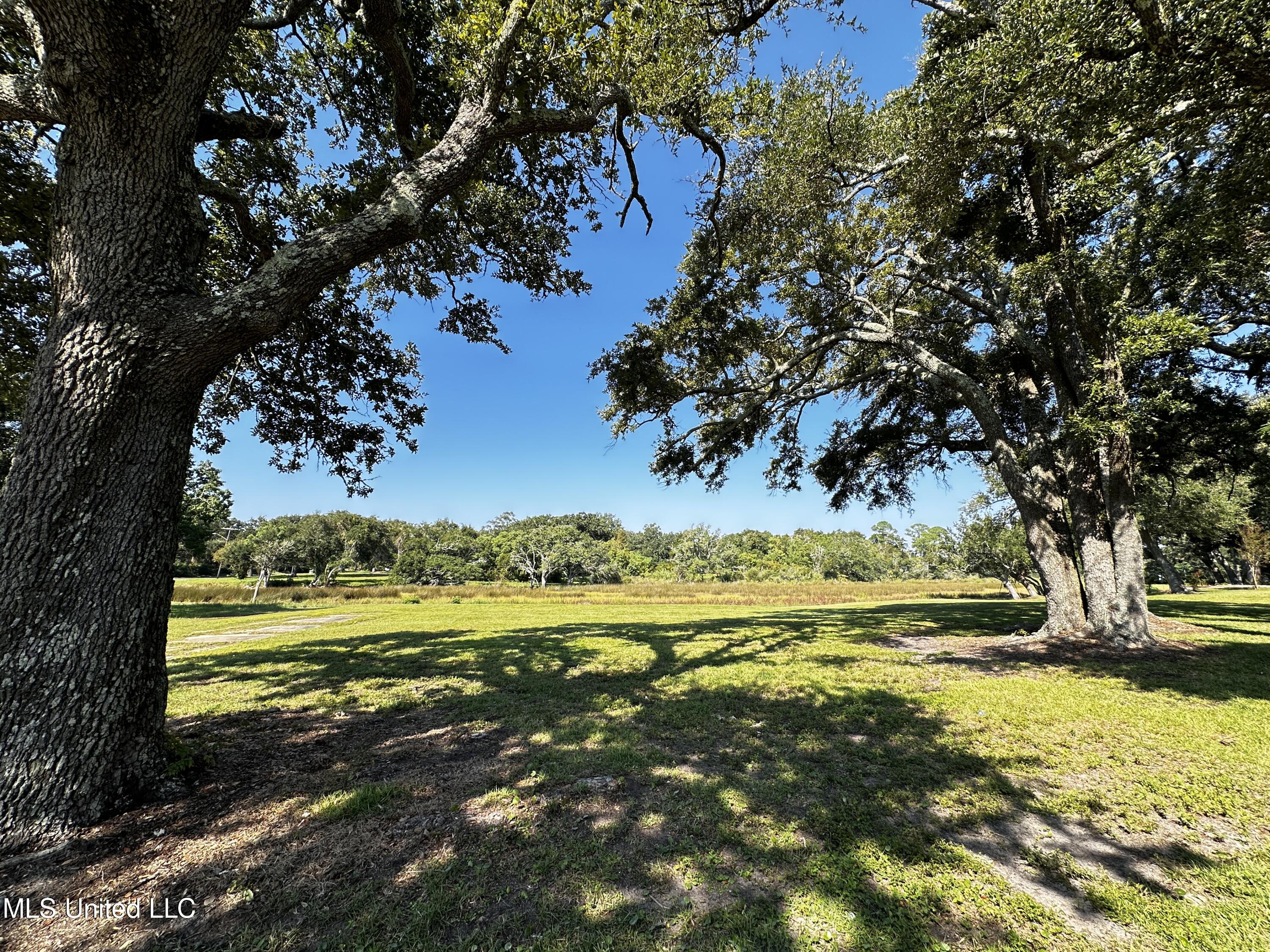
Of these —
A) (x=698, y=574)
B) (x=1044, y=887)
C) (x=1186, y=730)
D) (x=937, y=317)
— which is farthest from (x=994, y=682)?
(x=698, y=574)

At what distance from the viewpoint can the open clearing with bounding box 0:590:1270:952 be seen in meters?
1.98

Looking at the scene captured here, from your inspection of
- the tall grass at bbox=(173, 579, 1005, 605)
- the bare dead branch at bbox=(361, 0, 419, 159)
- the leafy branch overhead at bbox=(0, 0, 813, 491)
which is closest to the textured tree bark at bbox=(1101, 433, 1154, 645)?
the leafy branch overhead at bbox=(0, 0, 813, 491)

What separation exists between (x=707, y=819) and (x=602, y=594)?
95.6 ft

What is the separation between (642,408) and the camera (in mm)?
10570

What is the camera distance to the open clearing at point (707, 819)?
6.50 ft

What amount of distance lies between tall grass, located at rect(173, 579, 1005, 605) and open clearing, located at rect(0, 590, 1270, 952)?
1945cm

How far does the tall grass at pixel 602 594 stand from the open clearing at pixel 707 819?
63.8 ft

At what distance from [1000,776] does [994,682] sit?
3.20 metres

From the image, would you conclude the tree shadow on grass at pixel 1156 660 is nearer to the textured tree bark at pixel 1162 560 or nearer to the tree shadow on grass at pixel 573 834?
the tree shadow on grass at pixel 573 834

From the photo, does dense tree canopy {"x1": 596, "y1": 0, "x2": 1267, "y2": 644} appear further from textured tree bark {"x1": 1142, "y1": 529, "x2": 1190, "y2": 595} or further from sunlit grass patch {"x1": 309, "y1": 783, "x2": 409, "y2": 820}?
textured tree bark {"x1": 1142, "y1": 529, "x2": 1190, "y2": 595}

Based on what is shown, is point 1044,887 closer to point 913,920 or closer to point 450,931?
point 913,920

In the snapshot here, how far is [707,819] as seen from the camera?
111 inches

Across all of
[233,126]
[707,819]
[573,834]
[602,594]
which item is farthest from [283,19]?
[602,594]

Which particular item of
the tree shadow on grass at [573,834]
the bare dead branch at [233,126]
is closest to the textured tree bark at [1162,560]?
the tree shadow on grass at [573,834]
